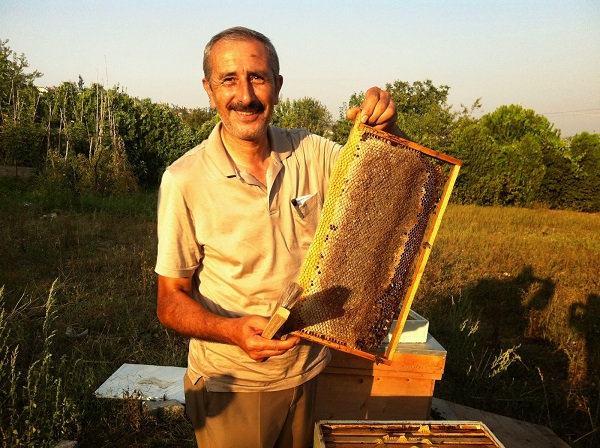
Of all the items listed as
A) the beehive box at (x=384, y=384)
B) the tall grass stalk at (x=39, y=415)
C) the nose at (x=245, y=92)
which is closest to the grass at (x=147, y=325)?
the tall grass stalk at (x=39, y=415)

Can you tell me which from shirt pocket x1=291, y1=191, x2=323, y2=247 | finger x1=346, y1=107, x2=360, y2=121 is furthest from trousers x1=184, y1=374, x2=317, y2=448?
finger x1=346, y1=107, x2=360, y2=121

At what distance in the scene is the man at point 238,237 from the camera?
7.32ft

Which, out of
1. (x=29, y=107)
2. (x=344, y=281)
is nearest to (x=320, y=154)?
(x=344, y=281)

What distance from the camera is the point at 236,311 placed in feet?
7.55

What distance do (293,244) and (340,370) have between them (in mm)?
1464

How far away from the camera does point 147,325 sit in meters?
6.04

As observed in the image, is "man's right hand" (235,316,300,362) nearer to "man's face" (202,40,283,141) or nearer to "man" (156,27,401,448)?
"man" (156,27,401,448)

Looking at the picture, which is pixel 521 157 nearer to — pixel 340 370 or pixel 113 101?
pixel 113 101

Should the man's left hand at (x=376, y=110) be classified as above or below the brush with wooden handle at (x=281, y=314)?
above

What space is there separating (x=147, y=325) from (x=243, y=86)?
4506 millimetres

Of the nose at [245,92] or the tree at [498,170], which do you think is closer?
the nose at [245,92]

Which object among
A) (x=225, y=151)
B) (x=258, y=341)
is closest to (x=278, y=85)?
(x=225, y=151)

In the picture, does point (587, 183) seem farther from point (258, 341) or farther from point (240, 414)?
point (258, 341)

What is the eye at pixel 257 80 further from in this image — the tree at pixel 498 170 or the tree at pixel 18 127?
the tree at pixel 498 170
